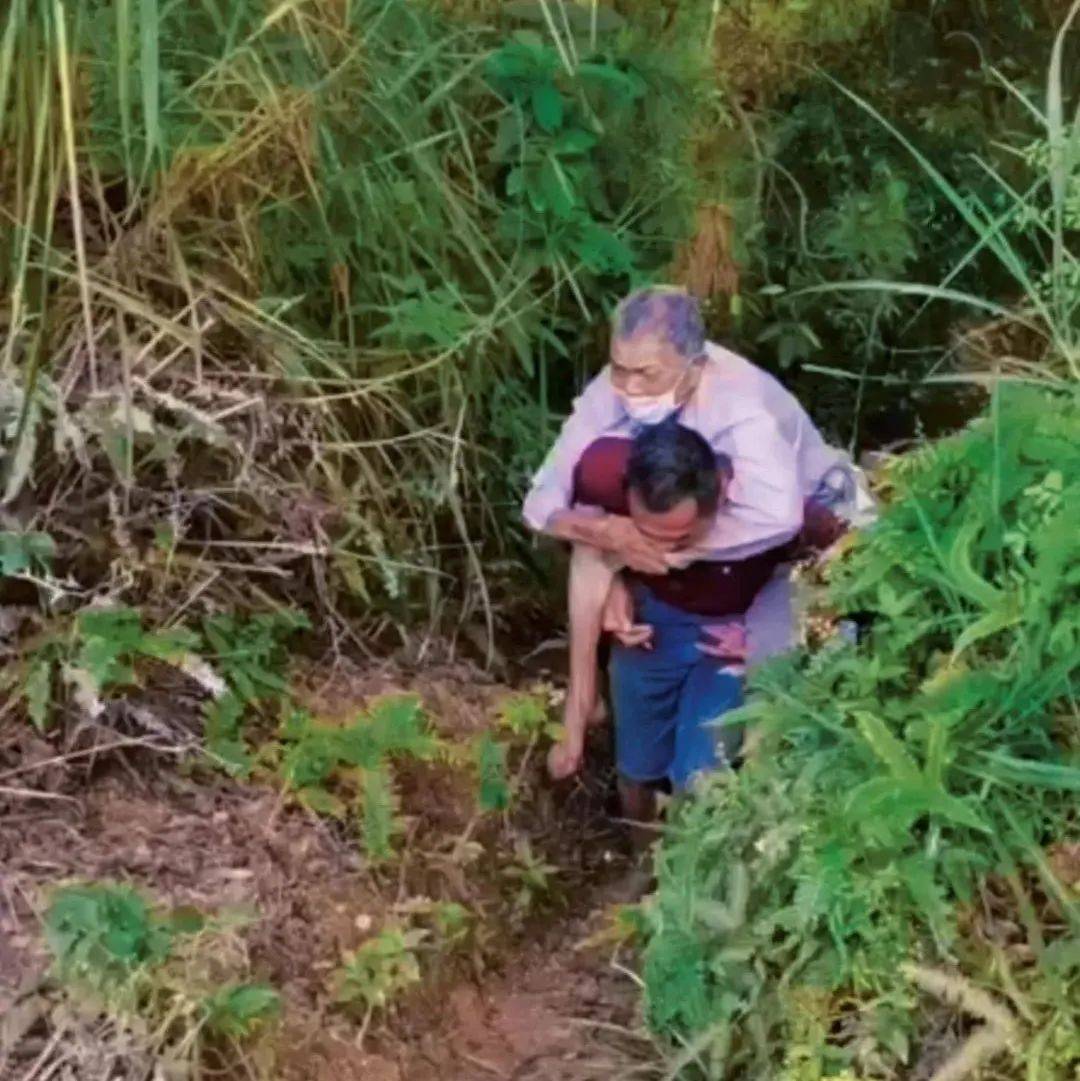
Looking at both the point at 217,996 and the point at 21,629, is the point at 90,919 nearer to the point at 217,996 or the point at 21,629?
the point at 217,996

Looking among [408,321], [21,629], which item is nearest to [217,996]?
[21,629]

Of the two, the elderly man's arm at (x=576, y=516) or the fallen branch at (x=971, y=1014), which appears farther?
the elderly man's arm at (x=576, y=516)

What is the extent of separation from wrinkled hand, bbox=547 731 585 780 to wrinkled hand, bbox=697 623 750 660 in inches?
9.7

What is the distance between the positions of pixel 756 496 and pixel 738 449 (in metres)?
0.08

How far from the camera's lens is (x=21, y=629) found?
8.18 feet

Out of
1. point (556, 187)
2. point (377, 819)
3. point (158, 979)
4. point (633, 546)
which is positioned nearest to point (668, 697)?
point (633, 546)

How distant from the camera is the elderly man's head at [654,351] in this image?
2865 millimetres

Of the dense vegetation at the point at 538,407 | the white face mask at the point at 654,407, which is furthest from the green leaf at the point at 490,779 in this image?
the white face mask at the point at 654,407

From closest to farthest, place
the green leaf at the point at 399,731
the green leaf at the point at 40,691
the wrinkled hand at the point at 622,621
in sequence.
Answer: the green leaf at the point at 40,691 < the green leaf at the point at 399,731 < the wrinkled hand at the point at 622,621

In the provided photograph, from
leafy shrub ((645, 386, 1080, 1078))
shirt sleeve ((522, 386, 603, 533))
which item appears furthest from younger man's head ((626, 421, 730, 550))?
leafy shrub ((645, 386, 1080, 1078))

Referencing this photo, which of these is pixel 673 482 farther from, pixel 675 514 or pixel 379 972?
pixel 379 972

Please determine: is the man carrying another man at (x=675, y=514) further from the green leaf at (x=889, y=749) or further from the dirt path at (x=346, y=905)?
the green leaf at (x=889, y=749)

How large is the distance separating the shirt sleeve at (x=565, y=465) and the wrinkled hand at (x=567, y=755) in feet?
1.11

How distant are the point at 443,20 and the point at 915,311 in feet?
4.34
